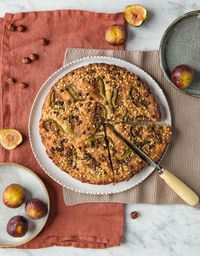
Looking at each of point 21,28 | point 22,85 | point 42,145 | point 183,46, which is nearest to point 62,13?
point 21,28

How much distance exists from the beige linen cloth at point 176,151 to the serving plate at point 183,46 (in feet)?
0.33

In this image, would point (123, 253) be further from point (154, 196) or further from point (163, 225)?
point (154, 196)

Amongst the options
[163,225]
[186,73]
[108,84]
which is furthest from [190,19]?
[163,225]

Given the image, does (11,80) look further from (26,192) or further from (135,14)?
(135,14)

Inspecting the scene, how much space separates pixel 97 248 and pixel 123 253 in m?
0.31

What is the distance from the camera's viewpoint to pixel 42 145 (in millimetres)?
3174

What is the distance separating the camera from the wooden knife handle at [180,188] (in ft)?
9.48

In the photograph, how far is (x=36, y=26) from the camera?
332 cm

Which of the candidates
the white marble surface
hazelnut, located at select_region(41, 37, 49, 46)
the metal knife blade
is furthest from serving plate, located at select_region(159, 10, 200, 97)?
hazelnut, located at select_region(41, 37, 49, 46)

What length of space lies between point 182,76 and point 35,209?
2.07 metres

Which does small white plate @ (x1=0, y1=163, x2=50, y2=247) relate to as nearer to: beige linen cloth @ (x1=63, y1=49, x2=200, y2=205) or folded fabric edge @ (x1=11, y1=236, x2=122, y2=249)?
folded fabric edge @ (x1=11, y1=236, x2=122, y2=249)

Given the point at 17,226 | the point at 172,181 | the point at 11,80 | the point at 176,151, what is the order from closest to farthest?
1. the point at 172,181
2. the point at 17,226
3. the point at 176,151
4. the point at 11,80

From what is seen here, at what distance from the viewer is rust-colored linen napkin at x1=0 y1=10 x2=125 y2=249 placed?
3.28 m

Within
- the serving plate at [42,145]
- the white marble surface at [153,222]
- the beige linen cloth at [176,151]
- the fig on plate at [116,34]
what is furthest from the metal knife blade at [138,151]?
the fig on plate at [116,34]
